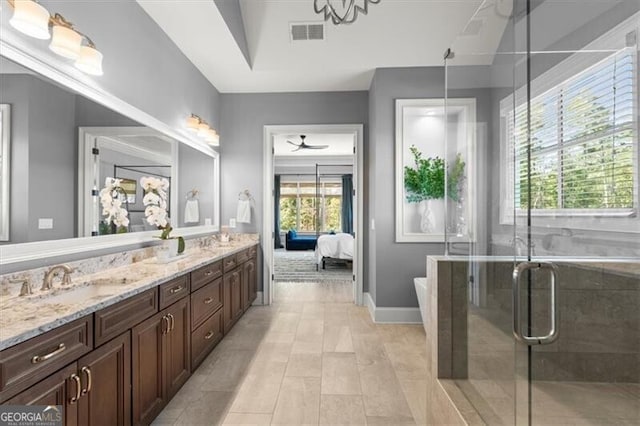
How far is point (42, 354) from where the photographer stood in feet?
3.59

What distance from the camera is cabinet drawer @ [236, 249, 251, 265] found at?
341cm

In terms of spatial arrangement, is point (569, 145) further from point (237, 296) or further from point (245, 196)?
point (245, 196)

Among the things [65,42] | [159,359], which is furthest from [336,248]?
[65,42]

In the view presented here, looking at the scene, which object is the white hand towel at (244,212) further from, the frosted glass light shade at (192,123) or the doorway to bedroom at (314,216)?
the doorway to bedroom at (314,216)

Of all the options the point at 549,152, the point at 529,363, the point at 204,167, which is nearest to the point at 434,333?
the point at 529,363

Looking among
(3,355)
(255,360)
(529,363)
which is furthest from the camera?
(255,360)

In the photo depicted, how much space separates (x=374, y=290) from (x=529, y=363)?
214 cm

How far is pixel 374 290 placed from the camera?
3660 mm

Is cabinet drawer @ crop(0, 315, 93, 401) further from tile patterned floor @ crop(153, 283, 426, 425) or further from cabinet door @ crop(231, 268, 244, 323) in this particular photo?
cabinet door @ crop(231, 268, 244, 323)

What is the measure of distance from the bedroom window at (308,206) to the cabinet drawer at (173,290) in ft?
26.6

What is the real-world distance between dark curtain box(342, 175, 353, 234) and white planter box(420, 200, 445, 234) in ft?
21.0

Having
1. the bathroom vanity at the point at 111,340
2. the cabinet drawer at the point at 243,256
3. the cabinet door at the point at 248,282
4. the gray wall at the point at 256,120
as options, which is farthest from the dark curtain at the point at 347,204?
the bathroom vanity at the point at 111,340

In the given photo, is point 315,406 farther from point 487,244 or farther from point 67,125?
point 67,125

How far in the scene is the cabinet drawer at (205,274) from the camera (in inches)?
92.0
